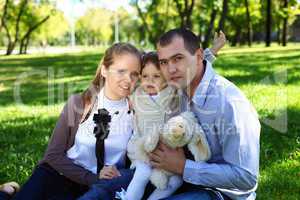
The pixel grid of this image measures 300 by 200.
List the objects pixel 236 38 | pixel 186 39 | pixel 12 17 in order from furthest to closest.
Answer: pixel 236 38 → pixel 12 17 → pixel 186 39

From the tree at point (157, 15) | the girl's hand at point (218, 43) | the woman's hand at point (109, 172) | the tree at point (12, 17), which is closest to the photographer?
the woman's hand at point (109, 172)

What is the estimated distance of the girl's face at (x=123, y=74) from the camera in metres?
4.35

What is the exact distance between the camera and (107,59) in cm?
445

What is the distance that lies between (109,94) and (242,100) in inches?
51.7

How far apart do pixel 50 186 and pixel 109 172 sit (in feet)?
2.12

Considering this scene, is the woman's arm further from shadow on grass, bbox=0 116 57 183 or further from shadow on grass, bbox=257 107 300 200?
shadow on grass, bbox=257 107 300 200

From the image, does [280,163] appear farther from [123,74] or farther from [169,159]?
[169,159]

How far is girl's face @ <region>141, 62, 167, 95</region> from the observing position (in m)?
4.16

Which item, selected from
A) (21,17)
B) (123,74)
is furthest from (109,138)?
(21,17)

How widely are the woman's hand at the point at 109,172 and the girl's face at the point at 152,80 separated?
0.67 m

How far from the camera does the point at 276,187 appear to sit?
5375mm

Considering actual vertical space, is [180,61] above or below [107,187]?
above

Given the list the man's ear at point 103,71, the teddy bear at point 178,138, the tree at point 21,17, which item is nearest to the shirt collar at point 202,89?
the teddy bear at point 178,138

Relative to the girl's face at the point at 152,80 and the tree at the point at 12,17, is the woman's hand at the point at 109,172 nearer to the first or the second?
the girl's face at the point at 152,80
